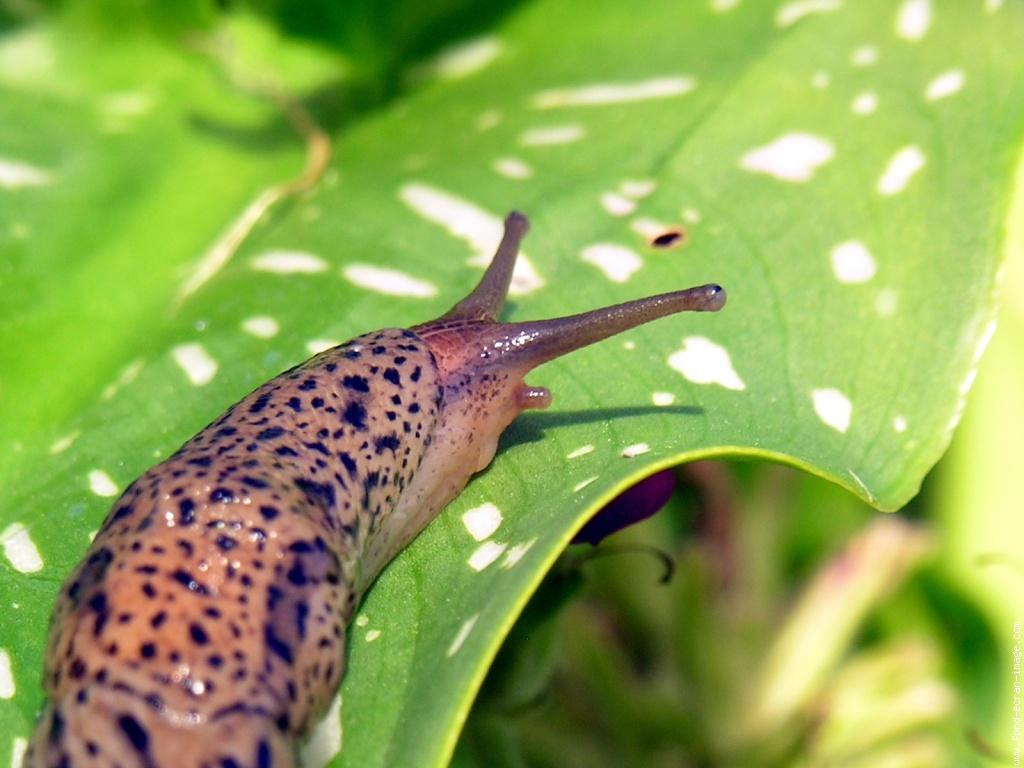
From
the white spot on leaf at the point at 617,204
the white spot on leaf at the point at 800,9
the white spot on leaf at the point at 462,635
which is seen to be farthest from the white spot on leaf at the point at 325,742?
the white spot on leaf at the point at 800,9

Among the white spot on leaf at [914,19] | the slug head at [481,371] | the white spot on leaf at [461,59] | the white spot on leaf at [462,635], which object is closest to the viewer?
the white spot on leaf at [462,635]

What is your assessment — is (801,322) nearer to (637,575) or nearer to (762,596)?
(637,575)

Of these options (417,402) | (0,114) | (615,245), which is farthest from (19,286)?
(615,245)

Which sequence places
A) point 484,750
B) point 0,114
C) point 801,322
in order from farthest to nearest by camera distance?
point 0,114 → point 484,750 → point 801,322

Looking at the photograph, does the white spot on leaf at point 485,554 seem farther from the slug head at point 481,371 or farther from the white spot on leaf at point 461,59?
the white spot on leaf at point 461,59

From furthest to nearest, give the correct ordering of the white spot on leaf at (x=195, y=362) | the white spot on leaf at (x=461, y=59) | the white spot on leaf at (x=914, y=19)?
the white spot on leaf at (x=461, y=59), the white spot on leaf at (x=914, y=19), the white spot on leaf at (x=195, y=362)

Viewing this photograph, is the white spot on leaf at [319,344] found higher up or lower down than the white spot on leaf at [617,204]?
lower down
